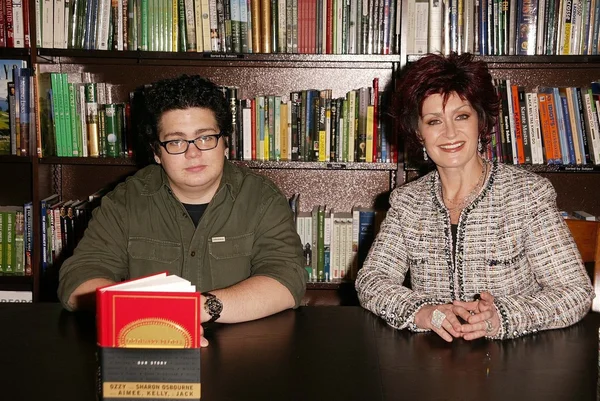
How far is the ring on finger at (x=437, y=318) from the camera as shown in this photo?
145cm

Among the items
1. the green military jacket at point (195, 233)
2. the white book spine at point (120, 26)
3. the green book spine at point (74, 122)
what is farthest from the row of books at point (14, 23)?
the green military jacket at point (195, 233)

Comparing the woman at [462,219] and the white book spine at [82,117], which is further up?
the white book spine at [82,117]

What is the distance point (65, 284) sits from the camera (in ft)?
5.50

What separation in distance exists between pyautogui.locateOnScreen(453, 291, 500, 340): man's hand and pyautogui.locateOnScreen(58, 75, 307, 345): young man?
17.9 inches

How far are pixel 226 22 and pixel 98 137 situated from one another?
2.35 ft

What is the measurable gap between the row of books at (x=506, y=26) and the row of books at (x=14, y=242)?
5.90 feet

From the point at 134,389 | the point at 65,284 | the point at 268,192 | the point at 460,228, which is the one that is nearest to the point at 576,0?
the point at 460,228

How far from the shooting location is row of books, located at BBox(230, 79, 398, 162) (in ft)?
9.15

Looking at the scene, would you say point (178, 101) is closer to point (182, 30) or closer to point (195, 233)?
point (195, 233)

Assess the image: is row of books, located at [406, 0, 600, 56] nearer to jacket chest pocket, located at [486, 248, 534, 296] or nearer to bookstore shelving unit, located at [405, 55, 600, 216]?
bookstore shelving unit, located at [405, 55, 600, 216]

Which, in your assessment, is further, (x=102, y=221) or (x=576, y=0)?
(x=576, y=0)

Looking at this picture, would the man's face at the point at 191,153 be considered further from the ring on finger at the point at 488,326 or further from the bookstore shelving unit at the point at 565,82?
the bookstore shelving unit at the point at 565,82

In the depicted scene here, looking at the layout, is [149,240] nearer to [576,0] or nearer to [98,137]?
[98,137]

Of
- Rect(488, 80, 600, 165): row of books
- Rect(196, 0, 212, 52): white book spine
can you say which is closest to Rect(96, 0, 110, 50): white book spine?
Rect(196, 0, 212, 52): white book spine
